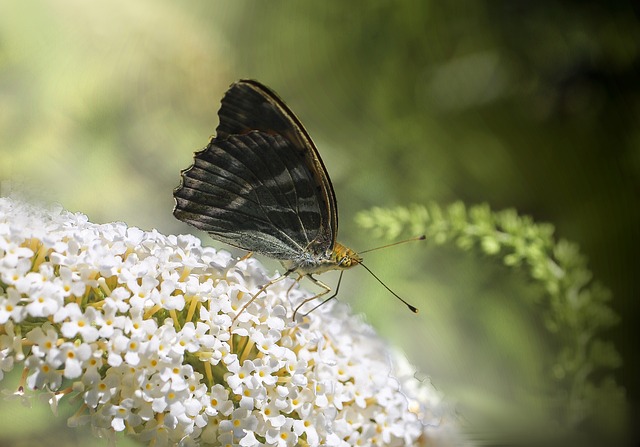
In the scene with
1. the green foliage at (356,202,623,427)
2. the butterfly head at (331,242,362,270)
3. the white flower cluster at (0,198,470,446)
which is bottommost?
the white flower cluster at (0,198,470,446)

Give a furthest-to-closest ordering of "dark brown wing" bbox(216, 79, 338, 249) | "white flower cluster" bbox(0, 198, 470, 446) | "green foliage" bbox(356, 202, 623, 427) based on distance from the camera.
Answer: "green foliage" bbox(356, 202, 623, 427), "dark brown wing" bbox(216, 79, 338, 249), "white flower cluster" bbox(0, 198, 470, 446)

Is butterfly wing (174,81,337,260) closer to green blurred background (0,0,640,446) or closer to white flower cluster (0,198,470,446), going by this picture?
white flower cluster (0,198,470,446)

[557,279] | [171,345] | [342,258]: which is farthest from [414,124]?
[171,345]

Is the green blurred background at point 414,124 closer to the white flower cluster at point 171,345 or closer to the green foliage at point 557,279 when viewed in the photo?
the green foliage at point 557,279

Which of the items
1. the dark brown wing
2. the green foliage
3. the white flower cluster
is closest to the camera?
the white flower cluster

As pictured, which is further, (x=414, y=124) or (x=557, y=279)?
(x=414, y=124)

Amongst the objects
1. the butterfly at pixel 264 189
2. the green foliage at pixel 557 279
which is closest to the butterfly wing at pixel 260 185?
the butterfly at pixel 264 189

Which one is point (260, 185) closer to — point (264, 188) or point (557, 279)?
point (264, 188)

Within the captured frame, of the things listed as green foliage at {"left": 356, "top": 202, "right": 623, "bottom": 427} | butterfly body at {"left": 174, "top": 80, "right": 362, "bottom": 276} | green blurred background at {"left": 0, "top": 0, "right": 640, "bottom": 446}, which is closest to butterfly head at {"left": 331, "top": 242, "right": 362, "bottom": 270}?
butterfly body at {"left": 174, "top": 80, "right": 362, "bottom": 276}
